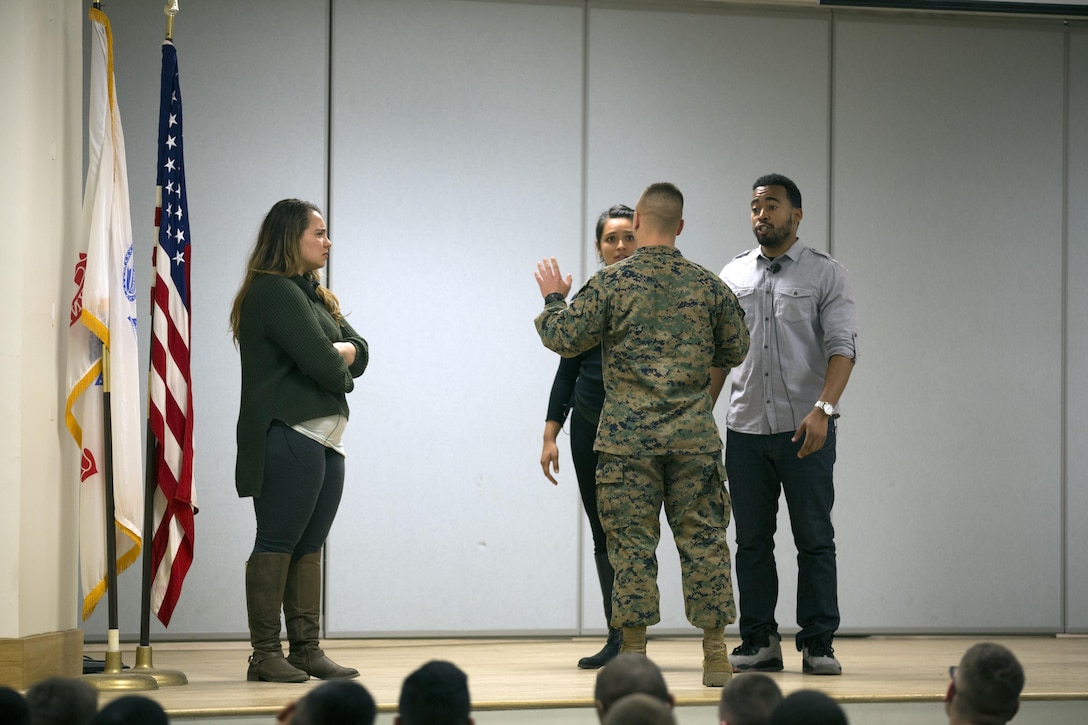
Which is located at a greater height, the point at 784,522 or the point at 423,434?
the point at 423,434

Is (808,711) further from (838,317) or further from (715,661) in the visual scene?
(838,317)

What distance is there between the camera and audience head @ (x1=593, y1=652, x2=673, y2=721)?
1.86 m

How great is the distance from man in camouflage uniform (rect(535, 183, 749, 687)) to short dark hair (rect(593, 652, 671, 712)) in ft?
4.92

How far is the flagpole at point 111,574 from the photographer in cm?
345

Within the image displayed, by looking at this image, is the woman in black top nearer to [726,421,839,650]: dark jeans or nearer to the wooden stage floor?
the wooden stage floor

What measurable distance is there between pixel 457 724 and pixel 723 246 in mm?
3836

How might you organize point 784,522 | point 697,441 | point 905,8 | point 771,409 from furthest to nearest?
point 784,522
point 905,8
point 771,409
point 697,441

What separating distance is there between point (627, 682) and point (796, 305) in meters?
2.33

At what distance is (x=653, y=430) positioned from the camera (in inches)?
135

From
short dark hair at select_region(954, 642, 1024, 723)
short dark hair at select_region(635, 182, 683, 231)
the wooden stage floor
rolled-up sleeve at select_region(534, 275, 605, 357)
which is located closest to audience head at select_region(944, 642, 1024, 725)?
short dark hair at select_region(954, 642, 1024, 723)

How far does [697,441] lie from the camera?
343 cm

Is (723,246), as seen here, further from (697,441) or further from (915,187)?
(697,441)

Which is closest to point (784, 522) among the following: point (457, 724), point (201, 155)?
point (201, 155)

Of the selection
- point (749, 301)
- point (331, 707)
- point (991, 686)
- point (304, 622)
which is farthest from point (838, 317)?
point (331, 707)
